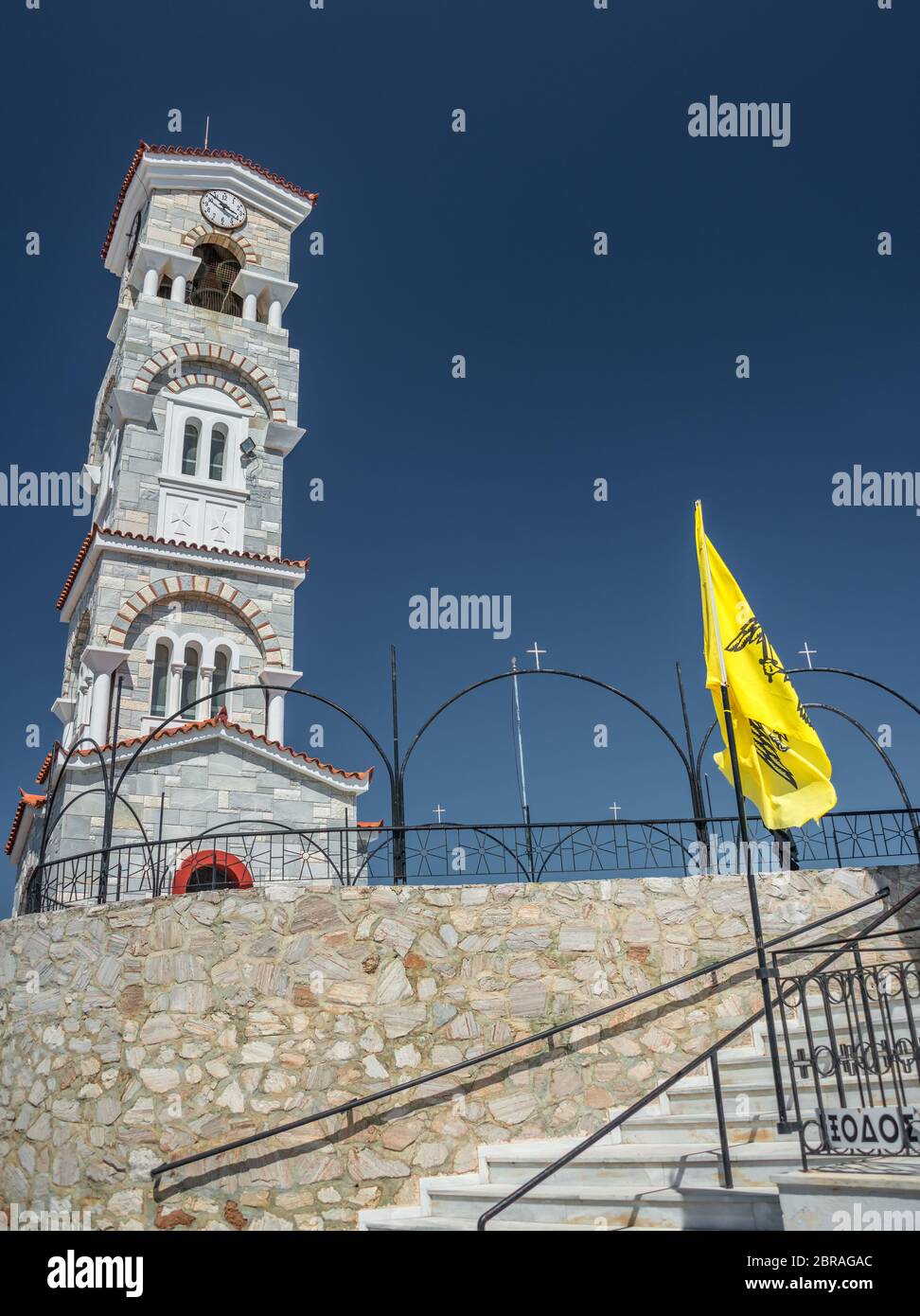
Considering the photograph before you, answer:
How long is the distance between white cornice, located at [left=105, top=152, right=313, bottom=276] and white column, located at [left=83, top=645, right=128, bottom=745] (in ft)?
38.7

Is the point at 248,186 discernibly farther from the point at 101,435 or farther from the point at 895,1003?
the point at 895,1003

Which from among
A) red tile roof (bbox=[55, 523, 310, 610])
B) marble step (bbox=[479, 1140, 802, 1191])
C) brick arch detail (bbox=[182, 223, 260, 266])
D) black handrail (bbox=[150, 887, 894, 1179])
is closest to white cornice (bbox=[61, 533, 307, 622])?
red tile roof (bbox=[55, 523, 310, 610])

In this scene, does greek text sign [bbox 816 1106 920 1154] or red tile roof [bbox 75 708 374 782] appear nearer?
greek text sign [bbox 816 1106 920 1154]

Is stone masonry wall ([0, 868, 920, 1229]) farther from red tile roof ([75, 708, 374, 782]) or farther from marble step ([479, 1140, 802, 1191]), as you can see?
red tile roof ([75, 708, 374, 782])

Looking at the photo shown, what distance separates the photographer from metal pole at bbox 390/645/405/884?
30.8 ft

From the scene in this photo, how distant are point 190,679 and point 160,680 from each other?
61 cm

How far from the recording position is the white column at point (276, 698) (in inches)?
752

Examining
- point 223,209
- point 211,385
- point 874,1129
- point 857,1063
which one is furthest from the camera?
point 223,209

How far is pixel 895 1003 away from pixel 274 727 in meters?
13.3

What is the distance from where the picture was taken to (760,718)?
8586 millimetres

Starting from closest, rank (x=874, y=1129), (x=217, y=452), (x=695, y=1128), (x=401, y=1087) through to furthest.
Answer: (x=874, y=1129), (x=695, y=1128), (x=401, y=1087), (x=217, y=452)

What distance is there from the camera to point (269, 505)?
2130 cm

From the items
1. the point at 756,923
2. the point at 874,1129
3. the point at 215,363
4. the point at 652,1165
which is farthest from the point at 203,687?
the point at 874,1129

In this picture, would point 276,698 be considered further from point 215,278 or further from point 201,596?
point 215,278
